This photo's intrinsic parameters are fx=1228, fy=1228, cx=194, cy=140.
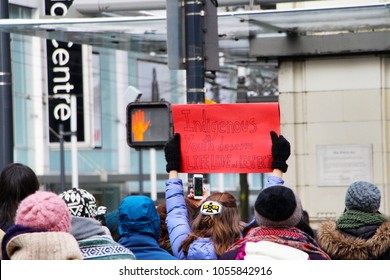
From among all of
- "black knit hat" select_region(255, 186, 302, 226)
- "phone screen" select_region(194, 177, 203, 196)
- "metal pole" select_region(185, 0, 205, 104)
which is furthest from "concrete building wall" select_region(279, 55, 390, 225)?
"black knit hat" select_region(255, 186, 302, 226)

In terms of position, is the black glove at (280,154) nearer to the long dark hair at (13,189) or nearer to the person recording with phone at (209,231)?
the person recording with phone at (209,231)

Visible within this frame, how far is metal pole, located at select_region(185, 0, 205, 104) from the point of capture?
10.4m

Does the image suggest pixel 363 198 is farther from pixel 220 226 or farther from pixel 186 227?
pixel 186 227

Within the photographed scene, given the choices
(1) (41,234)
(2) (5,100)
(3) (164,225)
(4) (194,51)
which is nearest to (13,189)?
(3) (164,225)

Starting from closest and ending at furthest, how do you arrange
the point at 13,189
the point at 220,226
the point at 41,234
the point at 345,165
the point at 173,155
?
the point at 41,234
the point at 220,226
the point at 13,189
the point at 173,155
the point at 345,165

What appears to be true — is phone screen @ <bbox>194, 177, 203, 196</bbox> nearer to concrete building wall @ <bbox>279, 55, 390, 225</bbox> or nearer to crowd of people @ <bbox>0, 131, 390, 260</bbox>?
crowd of people @ <bbox>0, 131, 390, 260</bbox>

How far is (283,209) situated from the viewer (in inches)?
232

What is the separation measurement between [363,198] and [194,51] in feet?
12.8

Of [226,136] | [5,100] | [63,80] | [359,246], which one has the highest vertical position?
[63,80]

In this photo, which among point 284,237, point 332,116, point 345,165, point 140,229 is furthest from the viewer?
point 332,116

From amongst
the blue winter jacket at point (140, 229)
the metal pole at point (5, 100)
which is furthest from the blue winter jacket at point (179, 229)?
the metal pole at point (5, 100)

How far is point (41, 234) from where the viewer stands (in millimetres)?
5742
